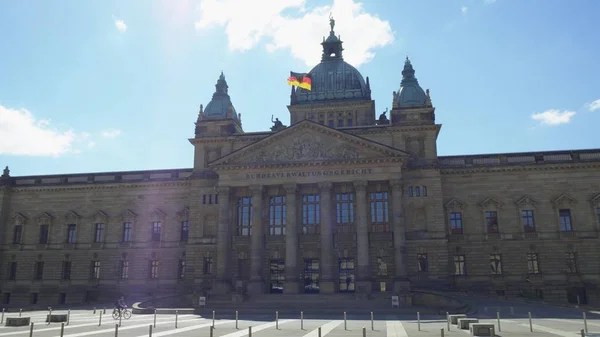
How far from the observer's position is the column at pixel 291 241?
53.0m

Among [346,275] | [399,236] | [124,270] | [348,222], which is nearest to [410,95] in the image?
[348,222]

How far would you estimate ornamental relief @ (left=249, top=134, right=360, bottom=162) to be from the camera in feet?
183

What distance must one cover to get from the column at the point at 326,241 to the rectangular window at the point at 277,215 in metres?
5.42

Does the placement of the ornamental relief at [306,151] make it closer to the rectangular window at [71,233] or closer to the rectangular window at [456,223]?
the rectangular window at [456,223]

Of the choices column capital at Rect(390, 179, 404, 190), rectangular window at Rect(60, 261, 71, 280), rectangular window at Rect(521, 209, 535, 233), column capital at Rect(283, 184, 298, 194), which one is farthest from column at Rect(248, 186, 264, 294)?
rectangular window at Rect(521, 209, 535, 233)

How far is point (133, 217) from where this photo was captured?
6450cm

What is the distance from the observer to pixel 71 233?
2603 inches

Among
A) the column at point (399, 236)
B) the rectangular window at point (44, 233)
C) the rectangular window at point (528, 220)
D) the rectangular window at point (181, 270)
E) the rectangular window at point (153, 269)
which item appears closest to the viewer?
the column at point (399, 236)

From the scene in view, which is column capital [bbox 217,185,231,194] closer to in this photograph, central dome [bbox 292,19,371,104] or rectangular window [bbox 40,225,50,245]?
central dome [bbox 292,19,371,104]

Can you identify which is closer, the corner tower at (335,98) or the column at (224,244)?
the column at (224,244)

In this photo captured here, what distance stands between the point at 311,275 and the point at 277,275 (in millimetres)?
3815

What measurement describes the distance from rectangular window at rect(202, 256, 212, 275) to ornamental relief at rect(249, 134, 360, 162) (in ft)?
41.4

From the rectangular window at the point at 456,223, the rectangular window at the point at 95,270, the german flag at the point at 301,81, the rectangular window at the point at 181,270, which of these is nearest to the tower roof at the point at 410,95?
the german flag at the point at 301,81

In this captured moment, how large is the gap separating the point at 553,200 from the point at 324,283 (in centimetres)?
2654
